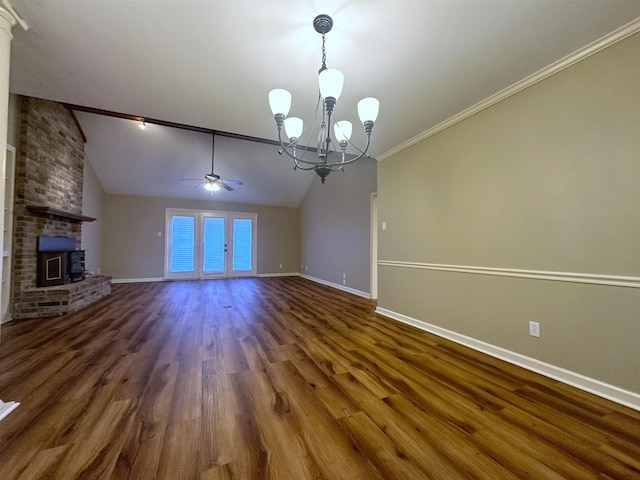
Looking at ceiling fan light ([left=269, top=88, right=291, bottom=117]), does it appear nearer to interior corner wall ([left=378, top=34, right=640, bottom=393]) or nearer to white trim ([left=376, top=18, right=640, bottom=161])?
interior corner wall ([left=378, top=34, right=640, bottom=393])

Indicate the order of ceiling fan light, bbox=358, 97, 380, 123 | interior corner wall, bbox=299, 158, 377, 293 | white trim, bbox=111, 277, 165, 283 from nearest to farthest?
1. ceiling fan light, bbox=358, 97, 380, 123
2. interior corner wall, bbox=299, 158, 377, 293
3. white trim, bbox=111, 277, 165, 283

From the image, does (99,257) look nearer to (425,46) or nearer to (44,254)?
(44,254)

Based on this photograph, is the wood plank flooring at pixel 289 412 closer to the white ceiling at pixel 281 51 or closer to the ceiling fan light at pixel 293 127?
the ceiling fan light at pixel 293 127

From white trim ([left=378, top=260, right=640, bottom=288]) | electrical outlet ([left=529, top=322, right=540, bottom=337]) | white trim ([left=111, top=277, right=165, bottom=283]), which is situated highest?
white trim ([left=378, top=260, right=640, bottom=288])

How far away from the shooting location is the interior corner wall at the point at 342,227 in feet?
16.6

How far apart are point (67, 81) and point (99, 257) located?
215 inches

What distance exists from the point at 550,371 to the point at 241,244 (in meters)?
7.31

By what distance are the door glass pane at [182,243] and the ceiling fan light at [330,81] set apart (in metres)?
6.83

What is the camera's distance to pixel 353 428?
1.40 m

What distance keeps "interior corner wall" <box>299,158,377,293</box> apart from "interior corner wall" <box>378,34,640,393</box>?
2020 millimetres

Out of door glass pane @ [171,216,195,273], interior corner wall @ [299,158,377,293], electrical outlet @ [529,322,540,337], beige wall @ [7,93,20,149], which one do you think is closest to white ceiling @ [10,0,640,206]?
beige wall @ [7,93,20,149]

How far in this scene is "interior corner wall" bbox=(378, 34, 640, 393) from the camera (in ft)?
5.51

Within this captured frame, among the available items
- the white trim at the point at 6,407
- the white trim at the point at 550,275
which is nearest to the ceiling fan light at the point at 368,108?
the white trim at the point at 550,275

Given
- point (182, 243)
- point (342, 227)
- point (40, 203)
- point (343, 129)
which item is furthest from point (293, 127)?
point (182, 243)
